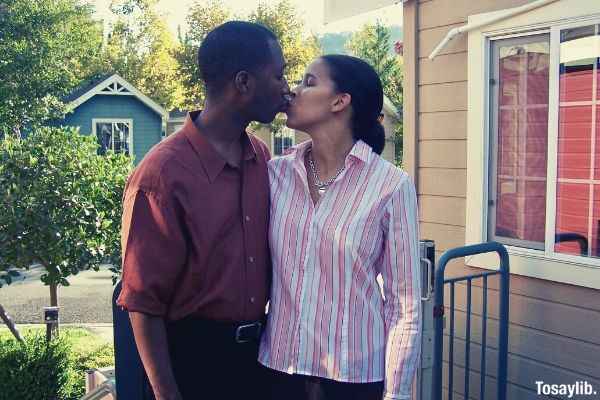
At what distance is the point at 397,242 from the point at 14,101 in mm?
14670

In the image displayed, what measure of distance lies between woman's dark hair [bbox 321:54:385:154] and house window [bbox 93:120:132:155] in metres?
20.6

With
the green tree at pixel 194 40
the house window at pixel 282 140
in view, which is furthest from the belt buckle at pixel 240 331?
the green tree at pixel 194 40

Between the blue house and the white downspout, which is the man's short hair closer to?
the white downspout

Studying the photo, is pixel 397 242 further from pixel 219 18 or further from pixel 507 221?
pixel 219 18

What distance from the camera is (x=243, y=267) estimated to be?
6.51 ft

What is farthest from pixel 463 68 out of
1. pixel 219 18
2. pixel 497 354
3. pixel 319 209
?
pixel 219 18

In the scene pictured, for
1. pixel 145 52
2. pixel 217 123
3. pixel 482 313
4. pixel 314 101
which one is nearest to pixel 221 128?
pixel 217 123

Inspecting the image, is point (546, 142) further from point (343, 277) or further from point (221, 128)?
point (221, 128)

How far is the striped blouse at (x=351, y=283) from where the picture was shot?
2000 mm

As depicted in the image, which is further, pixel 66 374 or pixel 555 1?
pixel 66 374

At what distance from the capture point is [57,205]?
20.8 feet

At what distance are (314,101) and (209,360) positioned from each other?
2.60 feet

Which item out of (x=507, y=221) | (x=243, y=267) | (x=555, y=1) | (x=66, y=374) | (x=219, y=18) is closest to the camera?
(x=243, y=267)

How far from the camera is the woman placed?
2004 mm
